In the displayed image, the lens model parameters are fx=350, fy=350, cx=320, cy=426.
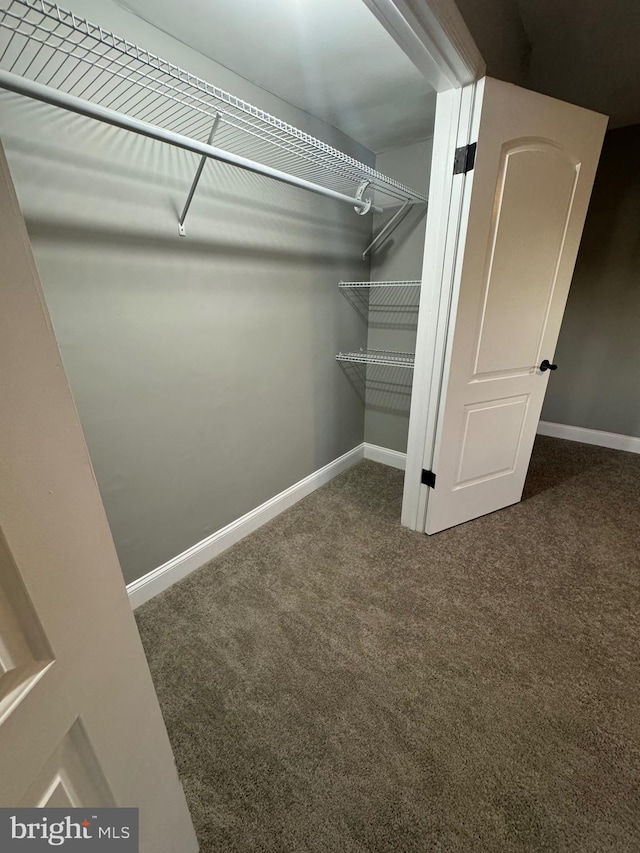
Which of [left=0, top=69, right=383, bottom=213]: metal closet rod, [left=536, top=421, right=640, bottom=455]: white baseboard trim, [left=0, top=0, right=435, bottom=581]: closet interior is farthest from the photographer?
[left=536, top=421, right=640, bottom=455]: white baseboard trim

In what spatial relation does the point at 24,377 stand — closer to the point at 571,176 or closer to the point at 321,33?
the point at 321,33

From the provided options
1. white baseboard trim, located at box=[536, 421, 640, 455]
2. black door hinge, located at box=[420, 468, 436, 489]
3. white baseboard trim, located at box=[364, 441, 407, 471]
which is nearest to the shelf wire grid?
black door hinge, located at box=[420, 468, 436, 489]

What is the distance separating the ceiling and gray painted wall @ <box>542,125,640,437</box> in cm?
181

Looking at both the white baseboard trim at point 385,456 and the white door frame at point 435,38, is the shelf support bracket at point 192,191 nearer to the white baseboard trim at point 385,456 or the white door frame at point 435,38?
the white door frame at point 435,38

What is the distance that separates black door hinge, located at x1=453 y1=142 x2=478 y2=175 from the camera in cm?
141

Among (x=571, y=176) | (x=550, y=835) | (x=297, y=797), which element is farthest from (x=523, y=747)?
(x=571, y=176)

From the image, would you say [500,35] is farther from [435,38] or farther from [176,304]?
[176,304]

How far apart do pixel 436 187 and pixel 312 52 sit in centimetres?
69

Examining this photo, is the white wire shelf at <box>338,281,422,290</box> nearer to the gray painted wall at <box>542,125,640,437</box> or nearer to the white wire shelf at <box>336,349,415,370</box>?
the white wire shelf at <box>336,349,415,370</box>

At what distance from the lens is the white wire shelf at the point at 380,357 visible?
2.30 m

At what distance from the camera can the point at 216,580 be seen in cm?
173

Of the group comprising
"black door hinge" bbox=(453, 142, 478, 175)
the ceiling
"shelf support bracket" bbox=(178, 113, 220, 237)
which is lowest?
"shelf support bracket" bbox=(178, 113, 220, 237)

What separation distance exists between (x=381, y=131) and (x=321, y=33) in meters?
0.82

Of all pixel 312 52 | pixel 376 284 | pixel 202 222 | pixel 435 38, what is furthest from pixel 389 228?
pixel 202 222
